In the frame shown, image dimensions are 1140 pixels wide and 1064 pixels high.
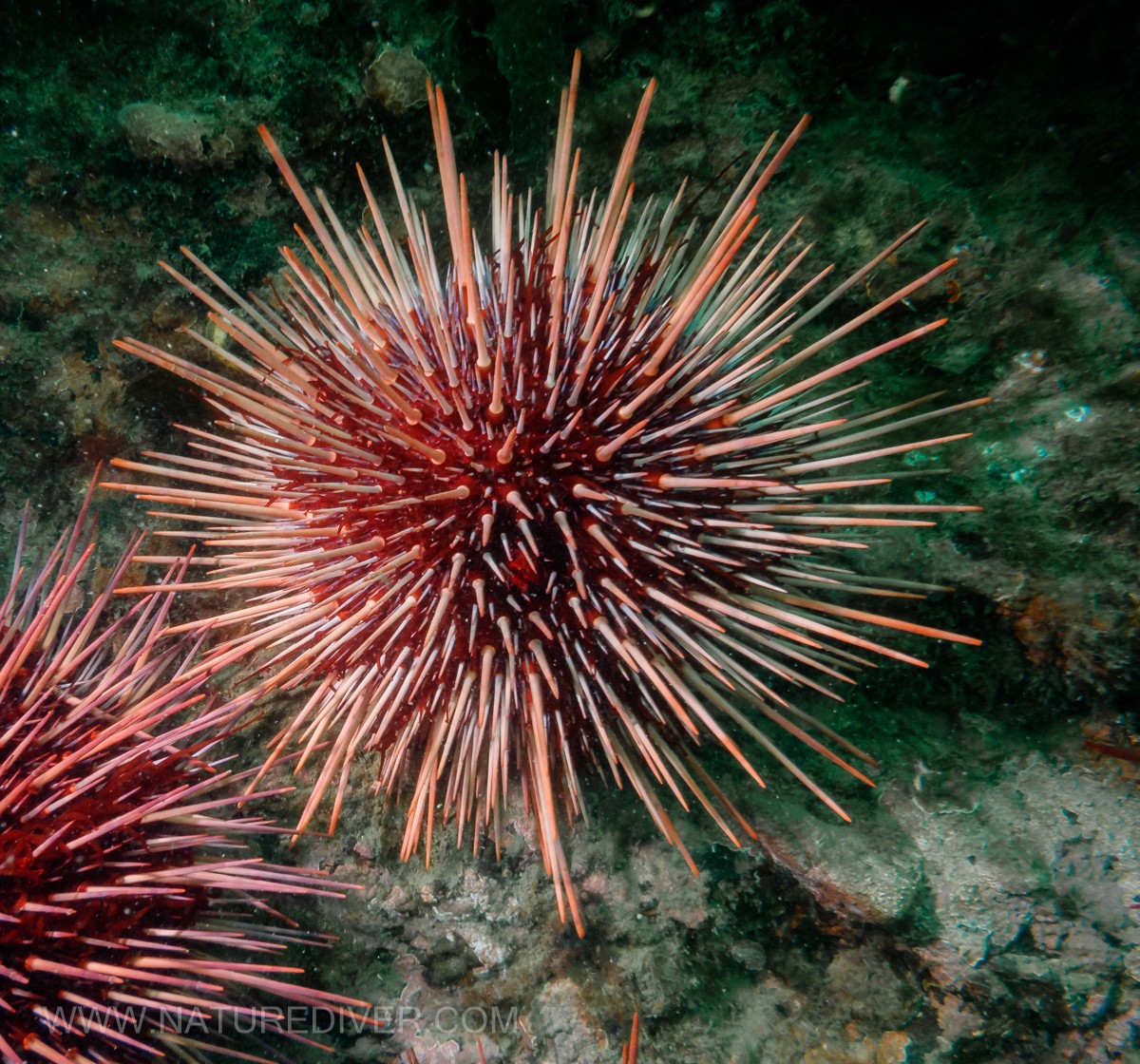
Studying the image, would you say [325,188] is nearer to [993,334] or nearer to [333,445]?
[333,445]

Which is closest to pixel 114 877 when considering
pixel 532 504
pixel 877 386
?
pixel 532 504

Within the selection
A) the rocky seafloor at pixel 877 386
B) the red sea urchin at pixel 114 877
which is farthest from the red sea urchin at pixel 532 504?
the rocky seafloor at pixel 877 386

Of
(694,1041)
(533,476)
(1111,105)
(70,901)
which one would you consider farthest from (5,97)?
(694,1041)

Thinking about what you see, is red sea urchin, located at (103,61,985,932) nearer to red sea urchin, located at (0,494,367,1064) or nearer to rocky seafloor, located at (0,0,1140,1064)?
red sea urchin, located at (0,494,367,1064)

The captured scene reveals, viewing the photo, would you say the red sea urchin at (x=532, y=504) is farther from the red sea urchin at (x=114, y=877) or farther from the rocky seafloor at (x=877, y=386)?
the rocky seafloor at (x=877, y=386)

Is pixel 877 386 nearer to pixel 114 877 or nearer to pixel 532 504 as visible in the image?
pixel 532 504

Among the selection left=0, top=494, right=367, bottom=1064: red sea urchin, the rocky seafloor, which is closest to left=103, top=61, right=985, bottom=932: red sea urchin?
left=0, top=494, right=367, bottom=1064: red sea urchin
